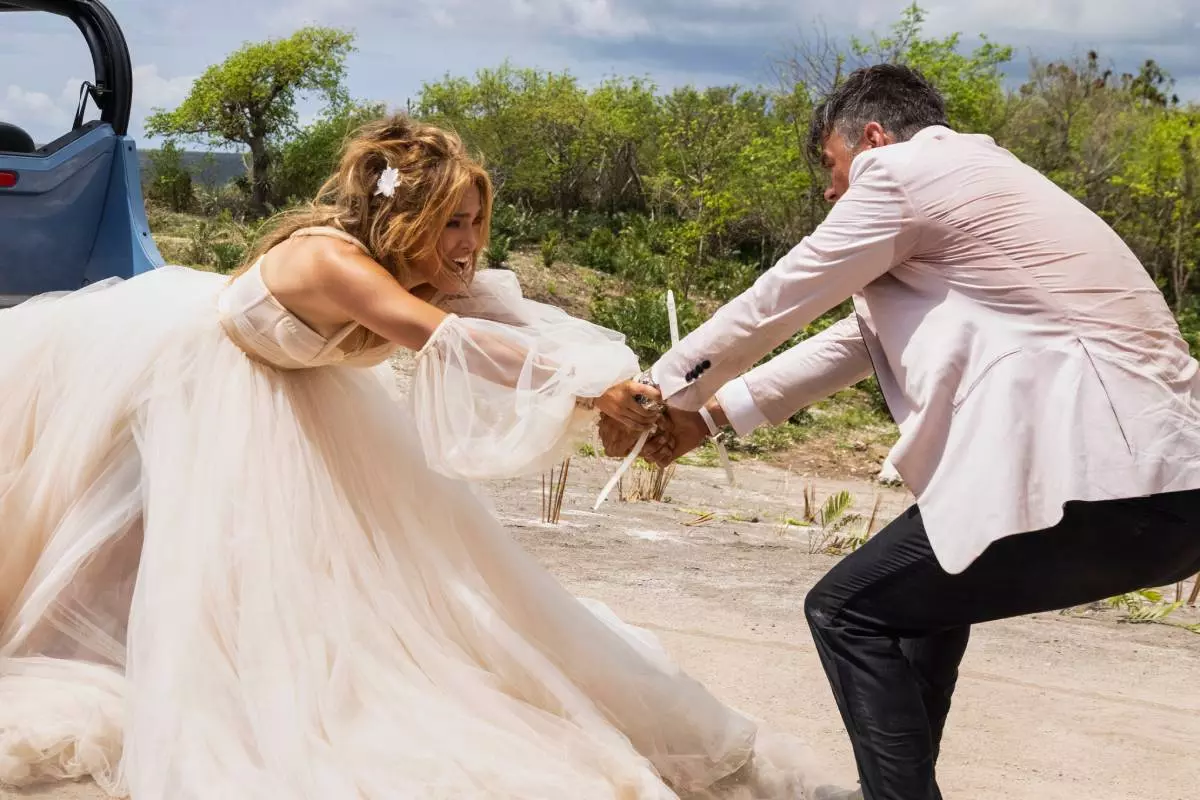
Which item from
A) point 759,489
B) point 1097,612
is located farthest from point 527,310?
point 759,489

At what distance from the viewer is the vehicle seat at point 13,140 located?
595 cm

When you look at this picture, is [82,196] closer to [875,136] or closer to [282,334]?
[282,334]

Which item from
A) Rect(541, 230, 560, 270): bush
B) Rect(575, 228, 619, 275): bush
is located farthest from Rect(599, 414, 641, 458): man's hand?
Rect(575, 228, 619, 275): bush

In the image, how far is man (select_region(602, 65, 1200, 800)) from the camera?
249 cm

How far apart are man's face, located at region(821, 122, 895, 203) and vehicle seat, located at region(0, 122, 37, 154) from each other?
171 inches

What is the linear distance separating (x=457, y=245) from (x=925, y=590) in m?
1.62

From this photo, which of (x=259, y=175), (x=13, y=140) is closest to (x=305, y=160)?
(x=259, y=175)

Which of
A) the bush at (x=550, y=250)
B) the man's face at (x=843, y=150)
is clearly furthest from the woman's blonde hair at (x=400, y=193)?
the bush at (x=550, y=250)

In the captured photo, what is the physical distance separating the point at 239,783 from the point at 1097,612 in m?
4.46

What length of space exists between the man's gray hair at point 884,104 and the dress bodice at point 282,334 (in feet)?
4.24

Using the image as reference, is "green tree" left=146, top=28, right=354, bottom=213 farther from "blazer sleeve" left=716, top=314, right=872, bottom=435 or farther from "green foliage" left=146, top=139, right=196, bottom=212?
"blazer sleeve" left=716, top=314, right=872, bottom=435

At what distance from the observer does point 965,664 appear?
474cm

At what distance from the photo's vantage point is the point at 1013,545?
2551 millimetres

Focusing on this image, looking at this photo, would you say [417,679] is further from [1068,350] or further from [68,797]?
[1068,350]
